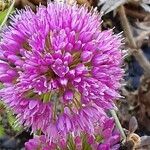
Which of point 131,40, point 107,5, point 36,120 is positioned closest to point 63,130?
point 36,120

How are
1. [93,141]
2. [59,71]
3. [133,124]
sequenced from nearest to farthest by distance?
[59,71]
[93,141]
[133,124]

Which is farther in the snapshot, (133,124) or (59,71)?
(133,124)

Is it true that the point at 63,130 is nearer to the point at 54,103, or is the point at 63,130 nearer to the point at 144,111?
the point at 54,103

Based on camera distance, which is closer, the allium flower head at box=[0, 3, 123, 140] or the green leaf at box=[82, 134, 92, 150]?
the allium flower head at box=[0, 3, 123, 140]

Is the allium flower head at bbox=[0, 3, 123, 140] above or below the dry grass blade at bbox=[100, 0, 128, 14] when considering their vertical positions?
below

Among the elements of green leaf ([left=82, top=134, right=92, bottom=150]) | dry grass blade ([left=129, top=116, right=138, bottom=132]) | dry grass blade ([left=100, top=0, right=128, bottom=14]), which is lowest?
dry grass blade ([left=129, top=116, right=138, bottom=132])

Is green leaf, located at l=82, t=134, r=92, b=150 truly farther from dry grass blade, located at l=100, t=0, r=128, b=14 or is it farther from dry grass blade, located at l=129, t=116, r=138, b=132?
dry grass blade, located at l=100, t=0, r=128, b=14

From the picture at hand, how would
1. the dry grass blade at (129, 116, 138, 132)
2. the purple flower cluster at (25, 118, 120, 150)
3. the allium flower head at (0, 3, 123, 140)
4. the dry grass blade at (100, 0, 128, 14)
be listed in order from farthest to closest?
the dry grass blade at (100, 0, 128, 14), the dry grass blade at (129, 116, 138, 132), the purple flower cluster at (25, 118, 120, 150), the allium flower head at (0, 3, 123, 140)

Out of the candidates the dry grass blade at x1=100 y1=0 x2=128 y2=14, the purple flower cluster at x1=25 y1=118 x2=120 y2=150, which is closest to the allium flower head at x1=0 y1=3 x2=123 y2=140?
the purple flower cluster at x1=25 y1=118 x2=120 y2=150

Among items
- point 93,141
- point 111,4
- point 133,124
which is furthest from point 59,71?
point 111,4

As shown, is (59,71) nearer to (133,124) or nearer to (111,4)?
(133,124)
